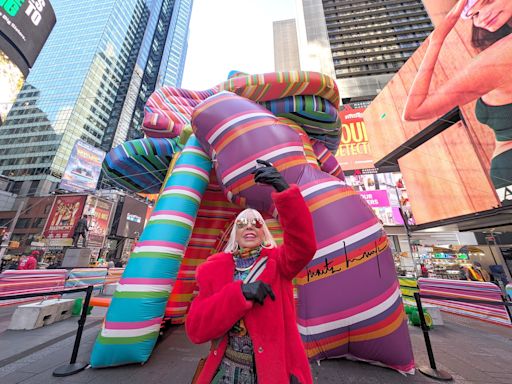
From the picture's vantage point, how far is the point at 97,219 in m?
22.8

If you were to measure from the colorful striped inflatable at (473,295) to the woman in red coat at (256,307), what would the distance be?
518 centimetres

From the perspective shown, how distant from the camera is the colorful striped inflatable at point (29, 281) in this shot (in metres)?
5.36

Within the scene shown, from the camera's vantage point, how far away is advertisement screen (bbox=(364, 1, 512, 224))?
33.8 feet

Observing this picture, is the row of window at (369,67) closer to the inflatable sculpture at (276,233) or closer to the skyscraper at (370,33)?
the skyscraper at (370,33)

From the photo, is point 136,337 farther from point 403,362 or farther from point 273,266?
point 403,362

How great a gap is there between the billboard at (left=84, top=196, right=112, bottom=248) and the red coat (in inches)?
995

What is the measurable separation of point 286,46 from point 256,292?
72583 millimetres

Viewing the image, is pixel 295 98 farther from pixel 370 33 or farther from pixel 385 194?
pixel 370 33

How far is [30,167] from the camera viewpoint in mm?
43000

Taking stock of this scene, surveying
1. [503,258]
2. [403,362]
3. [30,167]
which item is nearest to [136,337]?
[403,362]

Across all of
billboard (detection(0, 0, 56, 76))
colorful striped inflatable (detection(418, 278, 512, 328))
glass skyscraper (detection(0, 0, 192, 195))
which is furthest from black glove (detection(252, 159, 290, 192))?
glass skyscraper (detection(0, 0, 192, 195))

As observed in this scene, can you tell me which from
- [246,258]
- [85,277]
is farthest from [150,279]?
[85,277]

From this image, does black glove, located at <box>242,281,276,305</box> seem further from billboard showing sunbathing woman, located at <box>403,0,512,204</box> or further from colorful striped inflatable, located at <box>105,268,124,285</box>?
billboard showing sunbathing woman, located at <box>403,0,512,204</box>

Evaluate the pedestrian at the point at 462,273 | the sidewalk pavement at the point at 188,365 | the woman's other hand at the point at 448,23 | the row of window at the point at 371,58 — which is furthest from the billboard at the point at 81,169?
the row of window at the point at 371,58
